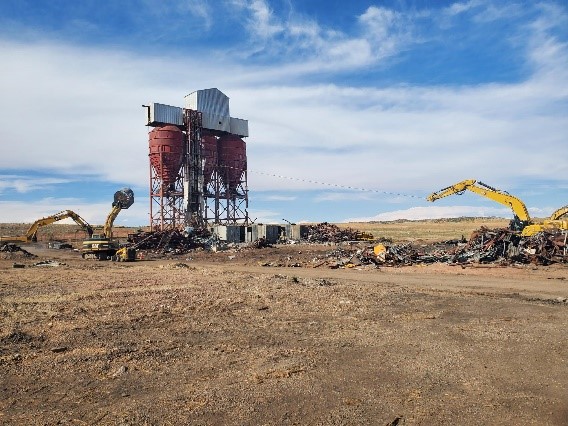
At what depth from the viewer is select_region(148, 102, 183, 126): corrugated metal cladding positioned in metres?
54.0

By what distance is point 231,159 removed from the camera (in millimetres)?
61000

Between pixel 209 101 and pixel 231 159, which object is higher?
pixel 209 101

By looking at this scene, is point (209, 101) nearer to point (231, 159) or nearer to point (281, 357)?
point (231, 159)

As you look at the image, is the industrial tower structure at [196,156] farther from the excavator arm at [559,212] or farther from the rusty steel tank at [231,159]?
the excavator arm at [559,212]

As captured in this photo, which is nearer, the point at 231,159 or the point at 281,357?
the point at 281,357

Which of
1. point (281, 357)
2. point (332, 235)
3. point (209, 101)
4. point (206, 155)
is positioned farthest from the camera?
point (209, 101)

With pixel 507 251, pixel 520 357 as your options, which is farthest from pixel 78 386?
pixel 507 251

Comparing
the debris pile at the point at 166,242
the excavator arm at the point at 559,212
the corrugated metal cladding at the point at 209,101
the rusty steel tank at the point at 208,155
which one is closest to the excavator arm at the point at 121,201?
the debris pile at the point at 166,242

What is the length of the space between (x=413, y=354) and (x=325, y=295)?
611 centimetres

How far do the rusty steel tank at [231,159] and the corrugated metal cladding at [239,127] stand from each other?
85cm

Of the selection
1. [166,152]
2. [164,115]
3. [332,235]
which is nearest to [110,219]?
[166,152]

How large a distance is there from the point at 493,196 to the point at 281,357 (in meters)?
29.5

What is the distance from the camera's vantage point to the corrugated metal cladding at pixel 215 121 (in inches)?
2307

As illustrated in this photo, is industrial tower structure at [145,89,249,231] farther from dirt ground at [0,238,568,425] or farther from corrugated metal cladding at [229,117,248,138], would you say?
dirt ground at [0,238,568,425]
